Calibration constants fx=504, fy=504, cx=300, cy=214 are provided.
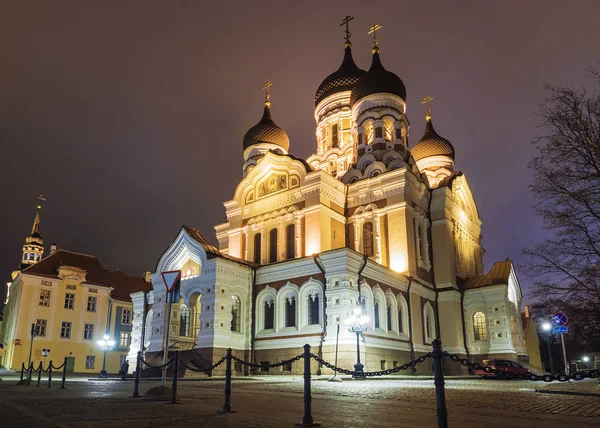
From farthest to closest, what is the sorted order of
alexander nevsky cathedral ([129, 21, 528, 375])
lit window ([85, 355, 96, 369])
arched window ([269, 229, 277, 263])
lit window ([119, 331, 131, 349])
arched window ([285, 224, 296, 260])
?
lit window ([119, 331, 131, 349]) → lit window ([85, 355, 96, 369]) → arched window ([269, 229, 277, 263]) → arched window ([285, 224, 296, 260]) → alexander nevsky cathedral ([129, 21, 528, 375])

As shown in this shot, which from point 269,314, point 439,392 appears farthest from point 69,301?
point 439,392

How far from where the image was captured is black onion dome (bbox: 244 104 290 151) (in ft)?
139

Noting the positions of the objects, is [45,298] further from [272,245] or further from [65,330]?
[272,245]

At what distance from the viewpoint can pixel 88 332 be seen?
4400 cm

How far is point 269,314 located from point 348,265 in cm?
576

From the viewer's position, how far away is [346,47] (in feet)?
142

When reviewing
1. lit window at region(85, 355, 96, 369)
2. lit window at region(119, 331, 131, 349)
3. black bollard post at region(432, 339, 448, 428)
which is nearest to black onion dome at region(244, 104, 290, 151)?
lit window at region(119, 331, 131, 349)

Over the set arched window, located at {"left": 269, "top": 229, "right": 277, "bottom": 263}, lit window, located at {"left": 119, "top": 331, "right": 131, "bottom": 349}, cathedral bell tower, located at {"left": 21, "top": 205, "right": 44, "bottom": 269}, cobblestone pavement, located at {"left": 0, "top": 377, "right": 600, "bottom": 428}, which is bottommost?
cobblestone pavement, located at {"left": 0, "top": 377, "right": 600, "bottom": 428}

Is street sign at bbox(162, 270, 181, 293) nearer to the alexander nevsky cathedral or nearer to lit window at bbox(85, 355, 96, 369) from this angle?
the alexander nevsky cathedral

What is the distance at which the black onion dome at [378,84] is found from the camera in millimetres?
36438

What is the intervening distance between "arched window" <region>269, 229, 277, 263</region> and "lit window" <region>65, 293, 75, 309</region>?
21663 millimetres

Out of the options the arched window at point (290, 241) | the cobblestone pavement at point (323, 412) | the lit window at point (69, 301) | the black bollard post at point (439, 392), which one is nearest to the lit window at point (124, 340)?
the lit window at point (69, 301)

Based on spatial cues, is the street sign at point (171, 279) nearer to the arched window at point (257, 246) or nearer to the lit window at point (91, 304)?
the arched window at point (257, 246)

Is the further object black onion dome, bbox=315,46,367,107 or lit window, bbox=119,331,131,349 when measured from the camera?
lit window, bbox=119,331,131,349
